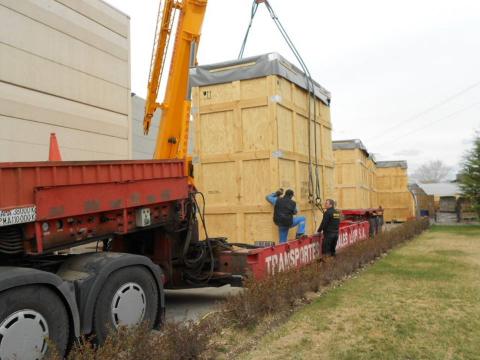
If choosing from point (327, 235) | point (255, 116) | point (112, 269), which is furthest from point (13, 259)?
point (327, 235)

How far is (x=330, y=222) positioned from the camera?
8656mm

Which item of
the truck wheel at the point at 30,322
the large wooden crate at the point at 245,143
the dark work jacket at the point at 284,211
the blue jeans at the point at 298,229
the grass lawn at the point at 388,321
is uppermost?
the large wooden crate at the point at 245,143

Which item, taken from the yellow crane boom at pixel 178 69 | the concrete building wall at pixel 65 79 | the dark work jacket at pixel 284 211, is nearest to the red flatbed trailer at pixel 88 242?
the dark work jacket at pixel 284 211

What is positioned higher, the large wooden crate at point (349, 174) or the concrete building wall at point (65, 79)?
the concrete building wall at point (65, 79)

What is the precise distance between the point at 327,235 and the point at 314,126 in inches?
88.1

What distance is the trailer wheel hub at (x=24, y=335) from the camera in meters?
3.29

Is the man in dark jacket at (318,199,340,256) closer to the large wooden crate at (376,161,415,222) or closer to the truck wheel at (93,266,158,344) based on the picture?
the truck wheel at (93,266,158,344)

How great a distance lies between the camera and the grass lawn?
4.38 metres

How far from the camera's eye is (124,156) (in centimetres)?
1716

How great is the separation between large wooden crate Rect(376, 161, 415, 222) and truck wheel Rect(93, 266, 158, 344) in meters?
23.5

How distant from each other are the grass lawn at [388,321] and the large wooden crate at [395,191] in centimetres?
1797

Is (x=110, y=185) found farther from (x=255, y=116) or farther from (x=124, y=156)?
(x=124, y=156)

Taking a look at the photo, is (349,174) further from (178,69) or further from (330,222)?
(178,69)

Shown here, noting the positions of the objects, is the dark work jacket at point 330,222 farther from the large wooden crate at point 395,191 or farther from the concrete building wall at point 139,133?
the large wooden crate at point 395,191
